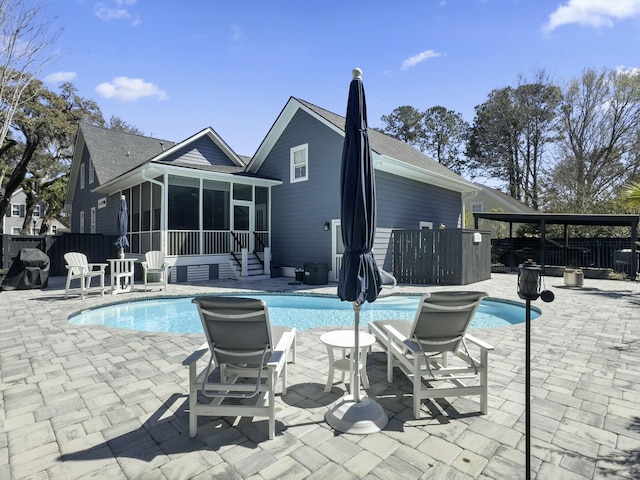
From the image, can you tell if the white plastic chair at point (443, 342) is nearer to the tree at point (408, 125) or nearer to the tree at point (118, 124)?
the tree at point (408, 125)

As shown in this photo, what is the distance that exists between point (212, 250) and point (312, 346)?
9263 millimetres

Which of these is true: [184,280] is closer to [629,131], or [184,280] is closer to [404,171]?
[404,171]

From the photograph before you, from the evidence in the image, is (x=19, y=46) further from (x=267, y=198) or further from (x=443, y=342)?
(x=443, y=342)

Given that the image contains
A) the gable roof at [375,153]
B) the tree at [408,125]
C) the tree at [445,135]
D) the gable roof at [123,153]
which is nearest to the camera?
the gable roof at [375,153]

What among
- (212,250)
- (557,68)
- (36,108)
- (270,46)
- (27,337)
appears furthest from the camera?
(557,68)

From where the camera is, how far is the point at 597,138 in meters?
22.1

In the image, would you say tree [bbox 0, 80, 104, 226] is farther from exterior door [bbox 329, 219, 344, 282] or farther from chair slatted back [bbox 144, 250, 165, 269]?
exterior door [bbox 329, 219, 344, 282]

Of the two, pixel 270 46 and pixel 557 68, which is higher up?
pixel 557 68

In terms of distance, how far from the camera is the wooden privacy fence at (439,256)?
10922 mm

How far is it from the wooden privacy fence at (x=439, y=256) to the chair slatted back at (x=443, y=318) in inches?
325

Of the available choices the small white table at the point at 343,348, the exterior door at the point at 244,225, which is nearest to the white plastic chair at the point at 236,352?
the small white table at the point at 343,348

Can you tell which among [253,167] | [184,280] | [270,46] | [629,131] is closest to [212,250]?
[184,280]

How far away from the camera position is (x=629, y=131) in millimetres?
21078

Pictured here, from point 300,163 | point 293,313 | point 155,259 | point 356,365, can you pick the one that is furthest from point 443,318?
point 300,163
